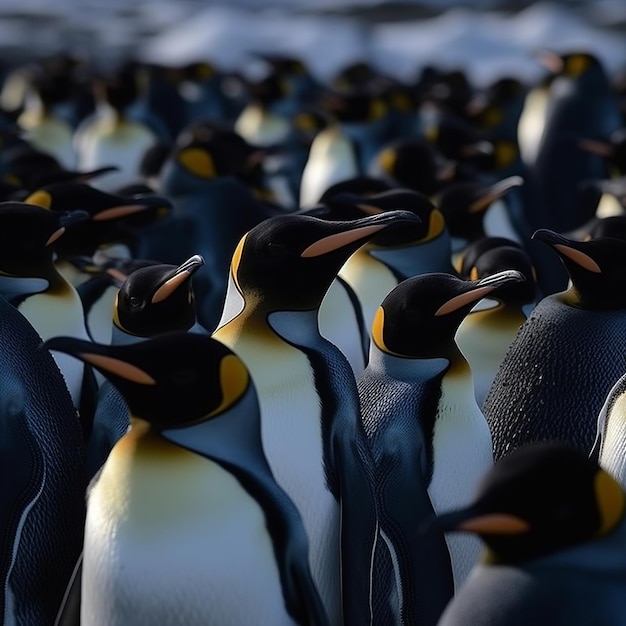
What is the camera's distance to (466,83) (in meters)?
11.5

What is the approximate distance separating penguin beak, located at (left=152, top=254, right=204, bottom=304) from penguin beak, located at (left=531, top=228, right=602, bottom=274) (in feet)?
2.19

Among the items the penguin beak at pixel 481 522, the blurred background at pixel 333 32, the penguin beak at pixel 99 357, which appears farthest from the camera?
the blurred background at pixel 333 32

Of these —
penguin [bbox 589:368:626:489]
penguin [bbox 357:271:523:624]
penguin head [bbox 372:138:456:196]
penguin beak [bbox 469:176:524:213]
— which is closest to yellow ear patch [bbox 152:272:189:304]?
penguin [bbox 357:271:523:624]

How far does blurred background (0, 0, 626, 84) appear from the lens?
51.9 ft

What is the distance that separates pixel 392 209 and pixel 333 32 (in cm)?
1487

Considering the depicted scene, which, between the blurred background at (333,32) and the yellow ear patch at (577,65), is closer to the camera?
the yellow ear patch at (577,65)

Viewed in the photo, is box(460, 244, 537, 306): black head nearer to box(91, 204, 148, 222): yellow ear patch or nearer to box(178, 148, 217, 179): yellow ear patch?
box(91, 204, 148, 222): yellow ear patch

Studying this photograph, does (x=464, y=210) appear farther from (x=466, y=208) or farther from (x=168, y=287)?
(x=168, y=287)

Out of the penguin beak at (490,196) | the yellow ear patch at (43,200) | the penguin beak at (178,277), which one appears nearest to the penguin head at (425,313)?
the penguin beak at (178,277)

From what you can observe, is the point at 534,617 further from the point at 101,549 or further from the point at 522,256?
the point at 522,256

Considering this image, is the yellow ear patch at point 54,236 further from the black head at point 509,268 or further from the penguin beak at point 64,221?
the black head at point 509,268

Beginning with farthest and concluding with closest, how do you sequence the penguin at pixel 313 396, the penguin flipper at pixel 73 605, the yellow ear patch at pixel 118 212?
the yellow ear patch at pixel 118 212, the penguin at pixel 313 396, the penguin flipper at pixel 73 605

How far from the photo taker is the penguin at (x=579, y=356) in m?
2.57

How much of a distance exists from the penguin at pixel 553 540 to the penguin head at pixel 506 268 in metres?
1.69
